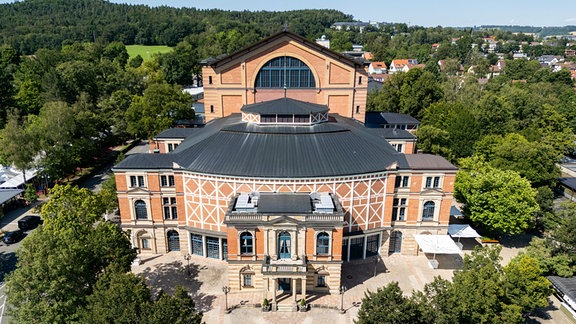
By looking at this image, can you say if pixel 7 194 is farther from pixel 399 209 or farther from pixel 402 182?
pixel 402 182

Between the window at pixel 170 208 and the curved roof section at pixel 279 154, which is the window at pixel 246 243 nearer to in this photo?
the curved roof section at pixel 279 154

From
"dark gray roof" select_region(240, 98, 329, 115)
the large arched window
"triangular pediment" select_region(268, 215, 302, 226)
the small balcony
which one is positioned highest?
the large arched window

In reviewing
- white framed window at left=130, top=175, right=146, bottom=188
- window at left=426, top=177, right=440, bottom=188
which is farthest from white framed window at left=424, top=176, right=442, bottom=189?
white framed window at left=130, top=175, right=146, bottom=188

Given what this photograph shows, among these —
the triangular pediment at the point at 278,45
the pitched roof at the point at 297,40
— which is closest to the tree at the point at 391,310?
the pitched roof at the point at 297,40

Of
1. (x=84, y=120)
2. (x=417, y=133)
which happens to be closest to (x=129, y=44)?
(x=84, y=120)

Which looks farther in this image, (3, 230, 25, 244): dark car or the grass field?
the grass field

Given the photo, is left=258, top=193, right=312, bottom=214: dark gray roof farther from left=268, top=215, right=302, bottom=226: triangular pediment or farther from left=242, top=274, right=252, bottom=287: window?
left=242, top=274, right=252, bottom=287: window

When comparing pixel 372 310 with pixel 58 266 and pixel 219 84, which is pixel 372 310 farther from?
pixel 219 84
